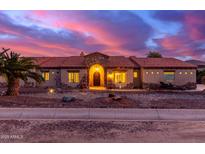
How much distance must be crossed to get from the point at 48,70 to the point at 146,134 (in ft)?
35.7

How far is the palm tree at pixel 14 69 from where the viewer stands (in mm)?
11984

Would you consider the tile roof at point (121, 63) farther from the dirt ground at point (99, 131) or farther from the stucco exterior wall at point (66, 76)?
the dirt ground at point (99, 131)

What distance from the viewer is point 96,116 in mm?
8375

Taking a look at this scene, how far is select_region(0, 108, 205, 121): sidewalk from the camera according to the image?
27.4ft

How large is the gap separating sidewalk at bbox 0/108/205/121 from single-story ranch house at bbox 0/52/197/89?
943 cm

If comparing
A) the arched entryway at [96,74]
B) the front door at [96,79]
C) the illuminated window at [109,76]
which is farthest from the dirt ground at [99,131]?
the arched entryway at [96,74]

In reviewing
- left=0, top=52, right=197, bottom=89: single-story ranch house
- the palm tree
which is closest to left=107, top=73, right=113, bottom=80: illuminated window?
left=0, top=52, right=197, bottom=89: single-story ranch house

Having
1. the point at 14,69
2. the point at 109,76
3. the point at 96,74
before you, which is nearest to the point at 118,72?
the point at 109,76

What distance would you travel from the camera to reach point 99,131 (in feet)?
23.6

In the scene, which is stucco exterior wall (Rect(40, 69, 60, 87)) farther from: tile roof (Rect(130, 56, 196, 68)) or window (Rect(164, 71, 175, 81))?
window (Rect(164, 71, 175, 81))

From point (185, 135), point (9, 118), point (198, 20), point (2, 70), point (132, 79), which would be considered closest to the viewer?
point (185, 135)
